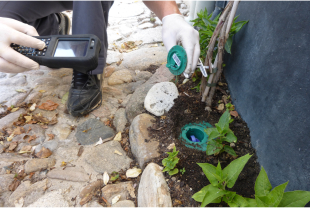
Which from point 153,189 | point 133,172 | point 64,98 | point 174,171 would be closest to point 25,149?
point 64,98

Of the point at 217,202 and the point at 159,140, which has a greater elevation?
the point at 217,202

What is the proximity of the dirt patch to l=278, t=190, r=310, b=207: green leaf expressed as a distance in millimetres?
364

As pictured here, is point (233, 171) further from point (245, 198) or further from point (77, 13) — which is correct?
point (77, 13)

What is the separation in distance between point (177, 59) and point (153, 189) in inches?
36.3

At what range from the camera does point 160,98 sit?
193 cm

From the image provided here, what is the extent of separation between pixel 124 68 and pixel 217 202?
215 cm

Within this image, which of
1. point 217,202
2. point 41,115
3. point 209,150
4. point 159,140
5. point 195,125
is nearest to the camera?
point 217,202

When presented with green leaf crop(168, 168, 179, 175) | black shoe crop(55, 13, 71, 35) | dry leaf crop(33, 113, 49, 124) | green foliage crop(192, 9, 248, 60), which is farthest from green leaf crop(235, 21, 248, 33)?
black shoe crop(55, 13, 71, 35)

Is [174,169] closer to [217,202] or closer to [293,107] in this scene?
[217,202]

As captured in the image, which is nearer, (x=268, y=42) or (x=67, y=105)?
(x=268, y=42)

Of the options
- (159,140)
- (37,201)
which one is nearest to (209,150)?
(159,140)

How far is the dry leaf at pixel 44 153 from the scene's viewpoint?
1.73 m

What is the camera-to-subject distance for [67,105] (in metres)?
2.10

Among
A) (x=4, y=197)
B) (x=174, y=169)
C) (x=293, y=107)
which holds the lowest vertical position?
(x=4, y=197)
